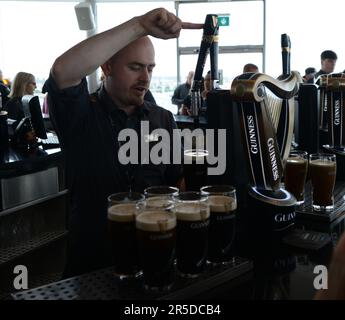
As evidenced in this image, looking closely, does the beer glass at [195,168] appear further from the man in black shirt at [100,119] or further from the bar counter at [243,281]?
the man in black shirt at [100,119]

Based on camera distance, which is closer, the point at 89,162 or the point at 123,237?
the point at 123,237

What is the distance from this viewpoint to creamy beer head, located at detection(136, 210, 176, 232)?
89cm

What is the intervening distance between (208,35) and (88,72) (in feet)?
1.43

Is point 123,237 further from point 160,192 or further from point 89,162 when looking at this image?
point 89,162

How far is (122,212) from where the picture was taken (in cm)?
97

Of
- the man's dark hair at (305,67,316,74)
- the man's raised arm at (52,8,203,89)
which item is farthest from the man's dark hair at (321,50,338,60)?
the man's raised arm at (52,8,203,89)

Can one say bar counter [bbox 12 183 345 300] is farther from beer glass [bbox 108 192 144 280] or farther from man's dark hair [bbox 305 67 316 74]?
man's dark hair [bbox 305 67 316 74]

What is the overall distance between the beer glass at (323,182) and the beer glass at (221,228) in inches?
22.9

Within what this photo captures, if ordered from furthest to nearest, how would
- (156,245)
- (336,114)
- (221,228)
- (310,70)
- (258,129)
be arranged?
(310,70)
(336,114)
(258,129)
(221,228)
(156,245)

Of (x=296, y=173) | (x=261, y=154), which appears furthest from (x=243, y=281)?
(x=296, y=173)

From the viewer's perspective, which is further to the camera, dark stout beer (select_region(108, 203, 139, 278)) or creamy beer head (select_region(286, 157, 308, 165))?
creamy beer head (select_region(286, 157, 308, 165))

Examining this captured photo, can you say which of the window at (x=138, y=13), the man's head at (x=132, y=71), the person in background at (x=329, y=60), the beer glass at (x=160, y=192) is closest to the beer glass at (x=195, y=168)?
the beer glass at (x=160, y=192)
